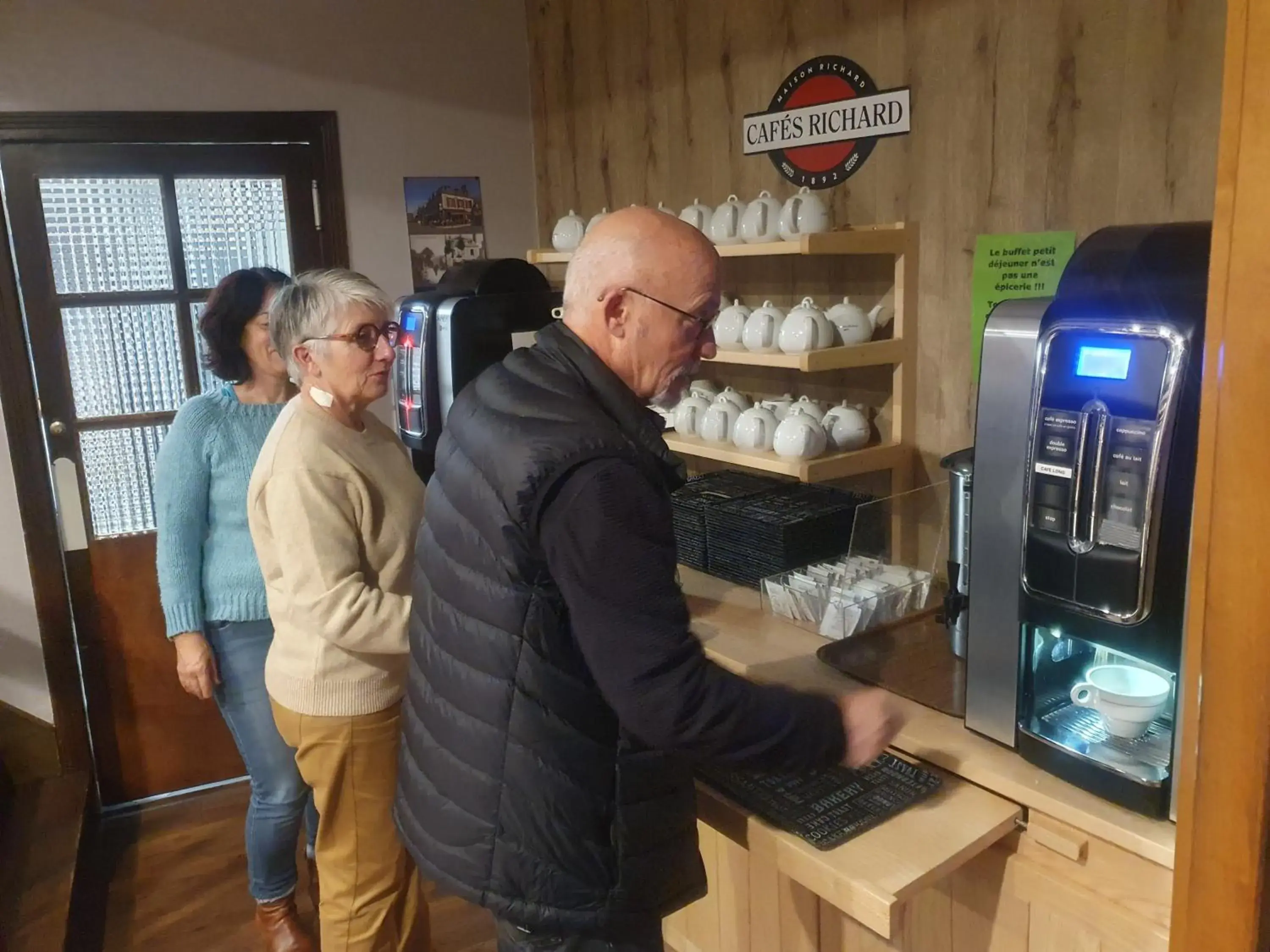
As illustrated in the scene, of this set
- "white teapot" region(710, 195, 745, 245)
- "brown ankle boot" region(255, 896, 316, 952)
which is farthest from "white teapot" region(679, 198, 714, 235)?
"brown ankle boot" region(255, 896, 316, 952)

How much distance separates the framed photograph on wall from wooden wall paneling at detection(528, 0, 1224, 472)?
0.50 m

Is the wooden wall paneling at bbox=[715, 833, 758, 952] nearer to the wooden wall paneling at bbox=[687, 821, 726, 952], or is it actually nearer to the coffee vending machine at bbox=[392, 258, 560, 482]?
the wooden wall paneling at bbox=[687, 821, 726, 952]

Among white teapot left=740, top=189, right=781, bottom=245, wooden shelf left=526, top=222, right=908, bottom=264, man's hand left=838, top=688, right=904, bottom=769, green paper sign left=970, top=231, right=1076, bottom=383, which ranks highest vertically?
white teapot left=740, top=189, right=781, bottom=245

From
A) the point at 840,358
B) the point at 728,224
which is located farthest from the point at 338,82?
the point at 840,358

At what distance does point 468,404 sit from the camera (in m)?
1.21

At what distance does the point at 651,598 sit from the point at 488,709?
0.26 meters

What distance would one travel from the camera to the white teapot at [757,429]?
6.79ft

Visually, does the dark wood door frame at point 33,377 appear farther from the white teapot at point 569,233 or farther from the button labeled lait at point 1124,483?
the button labeled lait at point 1124,483

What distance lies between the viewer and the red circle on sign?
205 centimetres

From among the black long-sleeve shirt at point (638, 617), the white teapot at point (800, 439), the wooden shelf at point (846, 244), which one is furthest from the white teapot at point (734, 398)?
the black long-sleeve shirt at point (638, 617)

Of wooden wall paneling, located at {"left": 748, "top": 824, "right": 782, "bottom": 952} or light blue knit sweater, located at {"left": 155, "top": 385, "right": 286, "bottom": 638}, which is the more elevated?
light blue knit sweater, located at {"left": 155, "top": 385, "right": 286, "bottom": 638}

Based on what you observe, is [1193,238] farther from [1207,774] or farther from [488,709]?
[488,709]

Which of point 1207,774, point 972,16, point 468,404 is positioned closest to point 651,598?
point 468,404

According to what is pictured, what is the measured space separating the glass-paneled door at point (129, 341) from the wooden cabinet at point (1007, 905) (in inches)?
75.3
